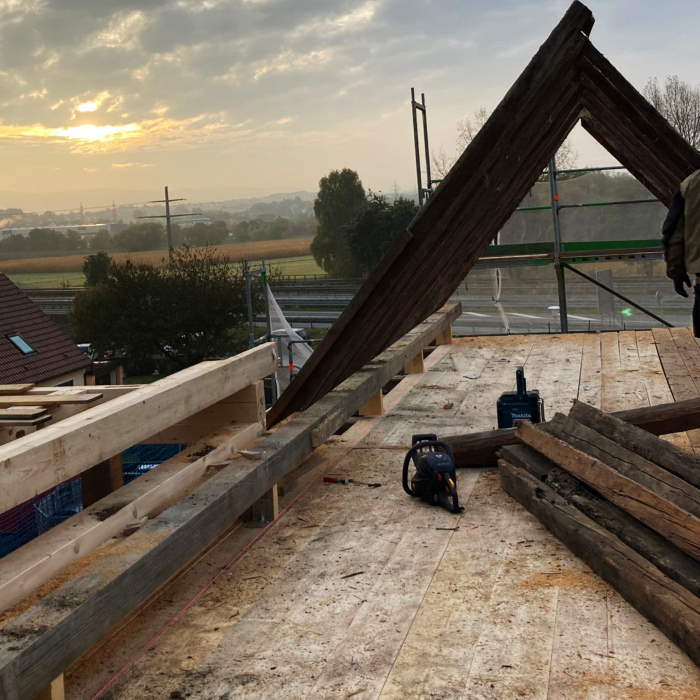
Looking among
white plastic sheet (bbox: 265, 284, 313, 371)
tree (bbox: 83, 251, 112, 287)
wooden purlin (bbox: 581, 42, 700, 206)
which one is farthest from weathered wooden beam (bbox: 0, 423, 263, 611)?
tree (bbox: 83, 251, 112, 287)

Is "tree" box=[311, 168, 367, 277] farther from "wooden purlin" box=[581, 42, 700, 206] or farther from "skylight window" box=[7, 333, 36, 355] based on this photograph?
Result: "wooden purlin" box=[581, 42, 700, 206]

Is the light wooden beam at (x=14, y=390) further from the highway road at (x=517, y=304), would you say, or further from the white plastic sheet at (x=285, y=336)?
the highway road at (x=517, y=304)

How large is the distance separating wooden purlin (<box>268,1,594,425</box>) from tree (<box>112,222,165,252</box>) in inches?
4391

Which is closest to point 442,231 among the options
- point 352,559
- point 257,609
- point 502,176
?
point 502,176

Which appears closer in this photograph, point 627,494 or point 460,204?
point 627,494

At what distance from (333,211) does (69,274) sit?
50171mm

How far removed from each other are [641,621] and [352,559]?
1.36 meters

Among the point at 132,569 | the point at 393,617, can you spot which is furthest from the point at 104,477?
the point at 393,617

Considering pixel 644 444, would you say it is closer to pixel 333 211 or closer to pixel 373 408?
pixel 373 408

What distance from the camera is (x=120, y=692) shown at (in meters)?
2.97

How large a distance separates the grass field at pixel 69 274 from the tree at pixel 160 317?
39.6m

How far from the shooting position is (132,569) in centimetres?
304

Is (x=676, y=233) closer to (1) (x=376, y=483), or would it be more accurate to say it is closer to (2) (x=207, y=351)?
(1) (x=376, y=483)

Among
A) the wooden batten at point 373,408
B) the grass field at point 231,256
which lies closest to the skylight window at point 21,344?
the wooden batten at point 373,408
